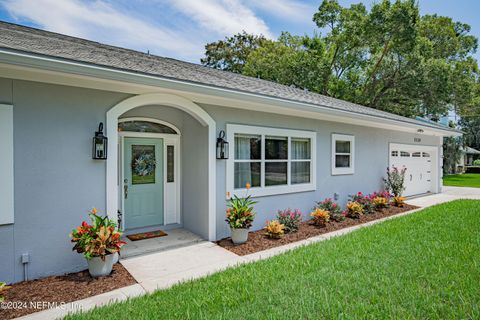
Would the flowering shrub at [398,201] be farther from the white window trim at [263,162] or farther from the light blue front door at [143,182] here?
the light blue front door at [143,182]

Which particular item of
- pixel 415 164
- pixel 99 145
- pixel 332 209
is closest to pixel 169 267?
pixel 99 145

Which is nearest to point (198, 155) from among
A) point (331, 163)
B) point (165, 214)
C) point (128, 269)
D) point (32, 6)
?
point (165, 214)

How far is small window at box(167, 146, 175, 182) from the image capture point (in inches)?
259

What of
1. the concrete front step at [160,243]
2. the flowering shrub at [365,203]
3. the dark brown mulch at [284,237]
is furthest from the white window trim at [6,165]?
the flowering shrub at [365,203]

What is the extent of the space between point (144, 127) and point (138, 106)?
120 centimetres

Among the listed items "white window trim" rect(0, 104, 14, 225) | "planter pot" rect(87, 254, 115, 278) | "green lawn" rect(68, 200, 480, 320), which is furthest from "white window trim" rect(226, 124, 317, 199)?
"white window trim" rect(0, 104, 14, 225)

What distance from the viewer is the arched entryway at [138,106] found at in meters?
4.59

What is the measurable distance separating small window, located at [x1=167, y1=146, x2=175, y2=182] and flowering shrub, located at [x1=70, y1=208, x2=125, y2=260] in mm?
2548

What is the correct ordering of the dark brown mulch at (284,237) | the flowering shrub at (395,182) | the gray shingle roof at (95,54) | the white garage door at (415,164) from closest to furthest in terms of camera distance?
the gray shingle roof at (95,54)
the dark brown mulch at (284,237)
the flowering shrub at (395,182)
the white garage door at (415,164)

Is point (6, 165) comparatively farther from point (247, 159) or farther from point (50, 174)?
point (247, 159)

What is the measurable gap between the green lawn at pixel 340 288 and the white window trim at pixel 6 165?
1.88 m

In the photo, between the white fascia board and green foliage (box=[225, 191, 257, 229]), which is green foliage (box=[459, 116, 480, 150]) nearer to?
the white fascia board

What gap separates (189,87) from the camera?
16.0ft

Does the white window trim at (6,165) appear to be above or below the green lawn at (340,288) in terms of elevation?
above
